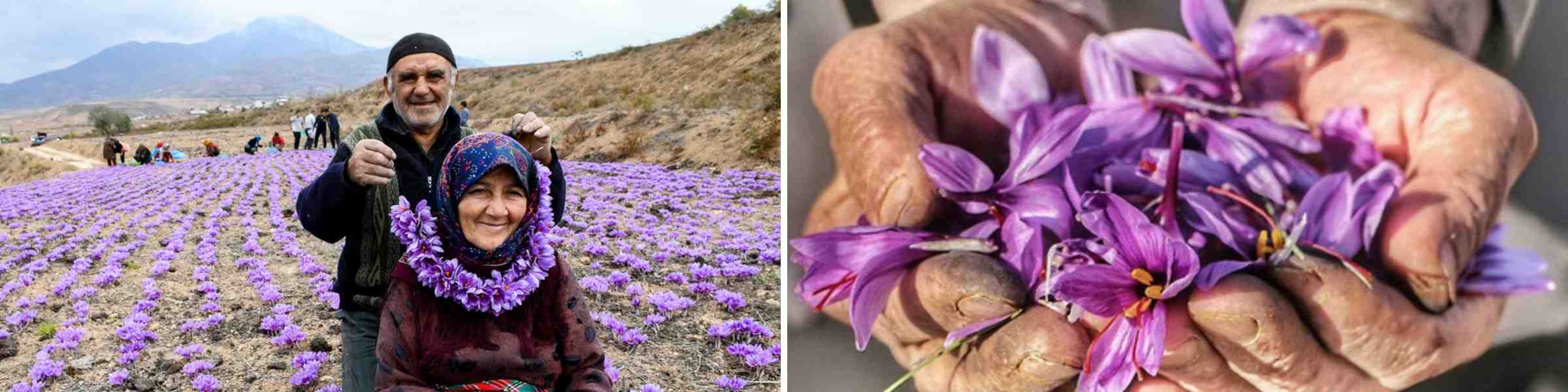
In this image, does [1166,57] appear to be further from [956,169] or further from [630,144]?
[630,144]

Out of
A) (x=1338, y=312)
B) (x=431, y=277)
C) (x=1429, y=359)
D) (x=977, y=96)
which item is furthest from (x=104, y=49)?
(x=1429, y=359)

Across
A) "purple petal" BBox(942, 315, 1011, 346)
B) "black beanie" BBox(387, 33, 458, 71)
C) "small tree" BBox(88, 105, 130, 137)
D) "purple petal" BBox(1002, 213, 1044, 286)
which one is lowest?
"purple petal" BBox(942, 315, 1011, 346)

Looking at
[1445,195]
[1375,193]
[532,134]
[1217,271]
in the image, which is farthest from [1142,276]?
[532,134]

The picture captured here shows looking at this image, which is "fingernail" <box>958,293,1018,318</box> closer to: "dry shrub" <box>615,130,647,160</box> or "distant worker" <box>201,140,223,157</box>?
"distant worker" <box>201,140,223,157</box>

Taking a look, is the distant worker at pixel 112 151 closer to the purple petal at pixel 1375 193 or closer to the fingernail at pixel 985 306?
the fingernail at pixel 985 306

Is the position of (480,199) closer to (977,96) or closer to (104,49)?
(977,96)

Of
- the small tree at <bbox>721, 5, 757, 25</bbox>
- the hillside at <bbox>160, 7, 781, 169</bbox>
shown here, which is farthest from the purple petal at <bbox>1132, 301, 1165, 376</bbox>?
the small tree at <bbox>721, 5, 757, 25</bbox>
